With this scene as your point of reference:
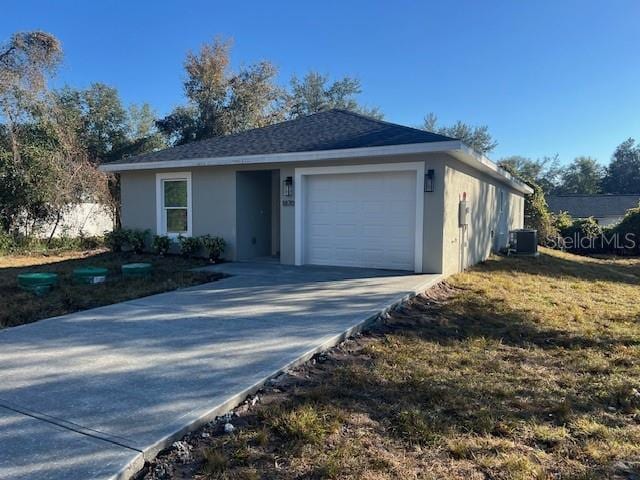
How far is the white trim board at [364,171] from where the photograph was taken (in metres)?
9.07

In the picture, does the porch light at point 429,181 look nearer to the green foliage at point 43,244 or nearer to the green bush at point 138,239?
the green bush at point 138,239

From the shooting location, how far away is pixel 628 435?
9.98 feet

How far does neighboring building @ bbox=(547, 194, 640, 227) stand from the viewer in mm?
37438

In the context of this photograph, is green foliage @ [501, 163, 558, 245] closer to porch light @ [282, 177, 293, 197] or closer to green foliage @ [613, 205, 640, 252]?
green foliage @ [613, 205, 640, 252]

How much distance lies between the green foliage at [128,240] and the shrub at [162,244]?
0.53 metres

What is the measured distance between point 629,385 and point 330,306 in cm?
344

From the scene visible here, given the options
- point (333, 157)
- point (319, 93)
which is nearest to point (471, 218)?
point (333, 157)

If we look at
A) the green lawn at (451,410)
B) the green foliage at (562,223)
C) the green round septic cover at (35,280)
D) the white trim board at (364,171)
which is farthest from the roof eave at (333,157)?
the green foliage at (562,223)

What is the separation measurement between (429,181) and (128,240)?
7.99m

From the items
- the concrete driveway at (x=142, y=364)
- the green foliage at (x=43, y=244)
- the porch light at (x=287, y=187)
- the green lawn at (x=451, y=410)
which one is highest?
the porch light at (x=287, y=187)

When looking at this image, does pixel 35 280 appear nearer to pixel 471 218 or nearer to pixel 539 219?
pixel 471 218

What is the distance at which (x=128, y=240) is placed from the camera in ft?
39.7

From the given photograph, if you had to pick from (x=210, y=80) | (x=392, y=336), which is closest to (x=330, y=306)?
(x=392, y=336)

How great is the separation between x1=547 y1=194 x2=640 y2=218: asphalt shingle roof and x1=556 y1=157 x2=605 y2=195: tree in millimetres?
22681
